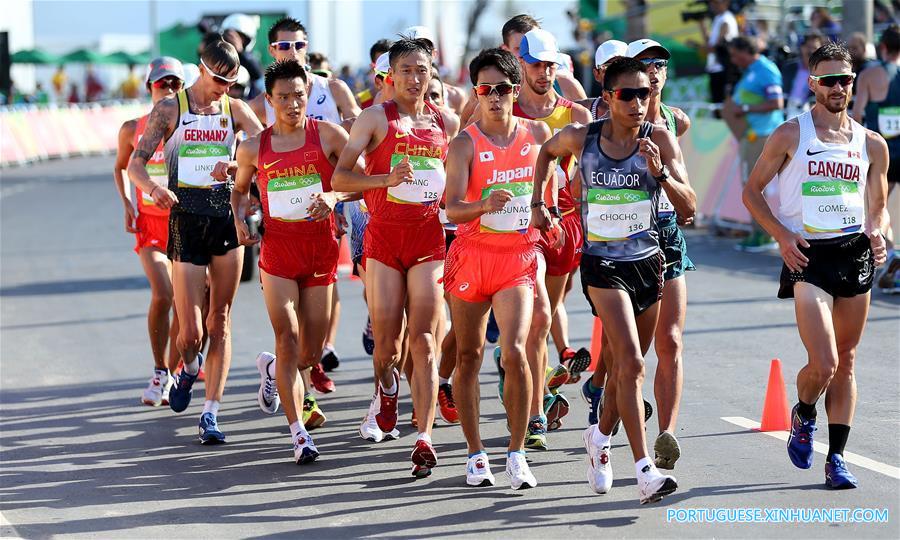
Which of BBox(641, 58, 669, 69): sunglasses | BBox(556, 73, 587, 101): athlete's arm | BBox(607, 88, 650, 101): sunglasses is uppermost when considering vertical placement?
BBox(641, 58, 669, 69): sunglasses

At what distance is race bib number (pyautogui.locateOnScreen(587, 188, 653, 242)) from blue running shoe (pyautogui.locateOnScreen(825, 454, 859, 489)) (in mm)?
1472

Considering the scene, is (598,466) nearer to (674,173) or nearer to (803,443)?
(803,443)

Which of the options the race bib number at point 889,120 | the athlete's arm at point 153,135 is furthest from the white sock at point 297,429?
the race bib number at point 889,120

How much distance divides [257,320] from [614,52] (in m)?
5.91

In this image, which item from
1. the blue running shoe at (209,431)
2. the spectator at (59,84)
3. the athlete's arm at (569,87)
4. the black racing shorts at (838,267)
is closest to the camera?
the black racing shorts at (838,267)

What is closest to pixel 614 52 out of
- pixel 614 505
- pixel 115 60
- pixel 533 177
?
pixel 533 177

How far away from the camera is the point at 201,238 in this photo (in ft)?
28.7

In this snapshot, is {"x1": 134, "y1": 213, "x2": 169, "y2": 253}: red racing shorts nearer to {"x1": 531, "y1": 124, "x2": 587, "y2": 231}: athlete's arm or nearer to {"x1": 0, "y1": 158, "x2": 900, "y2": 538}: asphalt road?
{"x1": 0, "y1": 158, "x2": 900, "y2": 538}: asphalt road

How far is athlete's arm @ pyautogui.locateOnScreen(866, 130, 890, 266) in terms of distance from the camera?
704 centimetres

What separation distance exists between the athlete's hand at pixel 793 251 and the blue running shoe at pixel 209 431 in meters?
3.50

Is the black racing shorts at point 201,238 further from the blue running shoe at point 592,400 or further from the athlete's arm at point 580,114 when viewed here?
the blue running shoe at point 592,400

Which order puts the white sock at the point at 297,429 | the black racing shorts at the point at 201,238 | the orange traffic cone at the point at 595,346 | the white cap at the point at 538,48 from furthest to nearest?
1. the orange traffic cone at the point at 595,346
2. the black racing shorts at the point at 201,238
3. the white cap at the point at 538,48
4. the white sock at the point at 297,429

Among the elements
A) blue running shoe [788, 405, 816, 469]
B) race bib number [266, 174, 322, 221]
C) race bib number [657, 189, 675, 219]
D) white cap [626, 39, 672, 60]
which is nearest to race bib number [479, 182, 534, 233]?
race bib number [657, 189, 675, 219]

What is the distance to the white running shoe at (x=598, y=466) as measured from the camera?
22.4 feet
